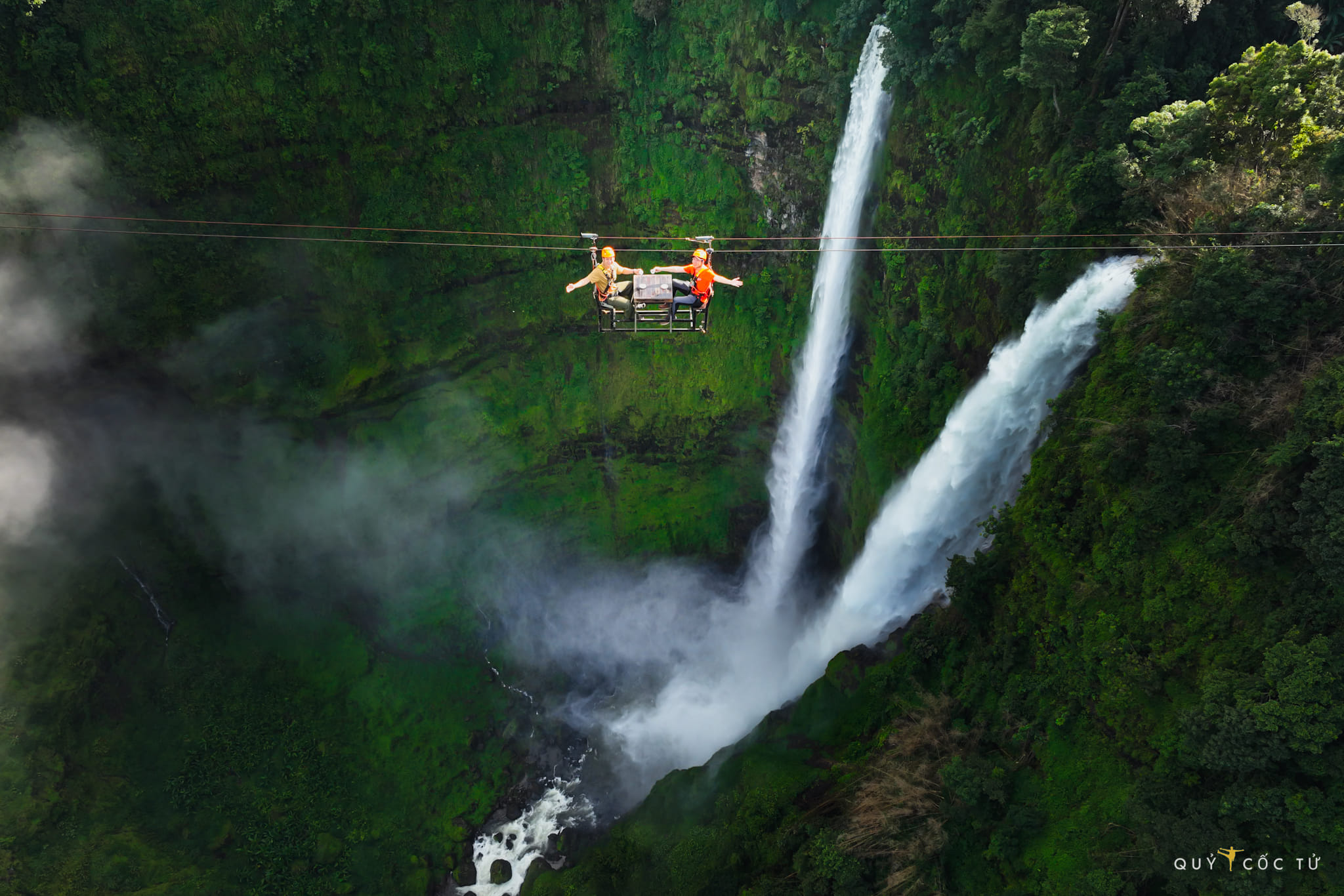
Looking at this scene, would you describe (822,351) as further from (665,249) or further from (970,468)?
(970,468)

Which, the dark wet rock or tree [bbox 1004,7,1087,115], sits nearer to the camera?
tree [bbox 1004,7,1087,115]

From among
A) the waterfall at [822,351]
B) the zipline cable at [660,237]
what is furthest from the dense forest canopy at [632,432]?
the waterfall at [822,351]

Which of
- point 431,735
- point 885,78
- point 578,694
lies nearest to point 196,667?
point 431,735

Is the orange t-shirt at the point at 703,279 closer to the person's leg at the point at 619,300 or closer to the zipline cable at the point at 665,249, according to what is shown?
the person's leg at the point at 619,300

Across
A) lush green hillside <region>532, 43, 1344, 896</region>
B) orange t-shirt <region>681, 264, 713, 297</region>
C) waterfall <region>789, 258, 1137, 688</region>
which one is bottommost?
lush green hillside <region>532, 43, 1344, 896</region>

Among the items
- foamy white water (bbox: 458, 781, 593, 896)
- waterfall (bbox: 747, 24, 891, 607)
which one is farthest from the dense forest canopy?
foamy white water (bbox: 458, 781, 593, 896)

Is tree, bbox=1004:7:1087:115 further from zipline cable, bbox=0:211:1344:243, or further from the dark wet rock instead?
the dark wet rock

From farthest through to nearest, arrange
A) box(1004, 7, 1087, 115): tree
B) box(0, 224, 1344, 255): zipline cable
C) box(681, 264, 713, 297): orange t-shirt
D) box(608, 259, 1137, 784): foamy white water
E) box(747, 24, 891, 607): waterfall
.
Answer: box(747, 24, 891, 607): waterfall, box(608, 259, 1137, 784): foamy white water, box(681, 264, 713, 297): orange t-shirt, box(1004, 7, 1087, 115): tree, box(0, 224, 1344, 255): zipline cable

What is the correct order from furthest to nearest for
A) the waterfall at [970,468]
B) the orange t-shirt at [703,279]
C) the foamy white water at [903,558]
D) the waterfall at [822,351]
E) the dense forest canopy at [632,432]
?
the waterfall at [822,351], the foamy white water at [903,558], the orange t-shirt at [703,279], the waterfall at [970,468], the dense forest canopy at [632,432]
